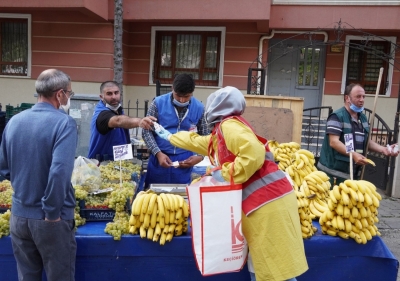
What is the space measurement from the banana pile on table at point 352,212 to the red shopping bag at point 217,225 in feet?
2.77

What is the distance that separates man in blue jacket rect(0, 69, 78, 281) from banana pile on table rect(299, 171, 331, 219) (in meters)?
1.88

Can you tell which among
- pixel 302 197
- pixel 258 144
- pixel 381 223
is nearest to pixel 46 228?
pixel 258 144

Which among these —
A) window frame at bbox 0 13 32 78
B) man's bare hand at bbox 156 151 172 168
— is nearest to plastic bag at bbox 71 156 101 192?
man's bare hand at bbox 156 151 172 168

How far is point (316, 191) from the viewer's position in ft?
10.5

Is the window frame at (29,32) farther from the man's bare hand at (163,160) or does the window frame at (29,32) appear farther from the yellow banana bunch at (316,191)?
the yellow banana bunch at (316,191)

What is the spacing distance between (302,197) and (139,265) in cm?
133

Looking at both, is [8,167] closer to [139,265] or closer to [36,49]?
[139,265]

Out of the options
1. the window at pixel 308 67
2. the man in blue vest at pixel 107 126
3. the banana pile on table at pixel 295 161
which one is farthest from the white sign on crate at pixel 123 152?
the window at pixel 308 67

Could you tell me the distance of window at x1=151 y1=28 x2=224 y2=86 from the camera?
36.9 feet

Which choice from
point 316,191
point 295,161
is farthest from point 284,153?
point 316,191

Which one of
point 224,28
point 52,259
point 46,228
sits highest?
point 224,28

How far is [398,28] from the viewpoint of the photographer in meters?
9.86

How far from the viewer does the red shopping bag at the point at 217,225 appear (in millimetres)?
2271

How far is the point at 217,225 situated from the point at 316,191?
1.27 metres
